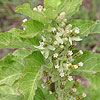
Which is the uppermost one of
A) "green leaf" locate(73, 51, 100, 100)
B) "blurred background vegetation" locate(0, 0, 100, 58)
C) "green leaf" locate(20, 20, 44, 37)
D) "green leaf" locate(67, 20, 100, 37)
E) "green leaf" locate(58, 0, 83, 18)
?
"blurred background vegetation" locate(0, 0, 100, 58)

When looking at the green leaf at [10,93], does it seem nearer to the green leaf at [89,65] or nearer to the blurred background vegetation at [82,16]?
the green leaf at [89,65]

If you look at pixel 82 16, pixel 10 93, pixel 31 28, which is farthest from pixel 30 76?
pixel 82 16

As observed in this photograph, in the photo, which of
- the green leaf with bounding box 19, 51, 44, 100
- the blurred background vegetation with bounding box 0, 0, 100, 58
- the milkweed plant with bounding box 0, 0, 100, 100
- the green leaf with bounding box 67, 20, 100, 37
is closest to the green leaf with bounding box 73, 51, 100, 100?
the milkweed plant with bounding box 0, 0, 100, 100

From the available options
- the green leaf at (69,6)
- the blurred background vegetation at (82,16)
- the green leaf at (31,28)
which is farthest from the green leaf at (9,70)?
the blurred background vegetation at (82,16)

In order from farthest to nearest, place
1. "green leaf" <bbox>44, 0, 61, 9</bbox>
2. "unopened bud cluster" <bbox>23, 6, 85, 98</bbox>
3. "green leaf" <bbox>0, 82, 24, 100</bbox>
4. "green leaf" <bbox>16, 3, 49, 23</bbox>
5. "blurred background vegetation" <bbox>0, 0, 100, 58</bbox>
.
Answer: "blurred background vegetation" <bbox>0, 0, 100, 58</bbox>
"green leaf" <bbox>0, 82, 24, 100</bbox>
"unopened bud cluster" <bbox>23, 6, 85, 98</bbox>
"green leaf" <bbox>44, 0, 61, 9</bbox>
"green leaf" <bbox>16, 3, 49, 23</bbox>

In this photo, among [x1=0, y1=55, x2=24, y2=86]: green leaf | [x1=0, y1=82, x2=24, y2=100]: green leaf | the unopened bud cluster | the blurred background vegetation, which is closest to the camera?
the unopened bud cluster

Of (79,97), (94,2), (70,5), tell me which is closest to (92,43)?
(94,2)

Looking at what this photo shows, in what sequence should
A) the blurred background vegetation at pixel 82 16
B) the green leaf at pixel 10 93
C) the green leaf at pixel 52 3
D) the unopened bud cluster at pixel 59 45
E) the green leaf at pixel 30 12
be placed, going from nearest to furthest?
the green leaf at pixel 30 12, the green leaf at pixel 52 3, the unopened bud cluster at pixel 59 45, the green leaf at pixel 10 93, the blurred background vegetation at pixel 82 16

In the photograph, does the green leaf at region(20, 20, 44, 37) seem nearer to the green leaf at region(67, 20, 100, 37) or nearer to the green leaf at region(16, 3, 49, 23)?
the green leaf at region(16, 3, 49, 23)
